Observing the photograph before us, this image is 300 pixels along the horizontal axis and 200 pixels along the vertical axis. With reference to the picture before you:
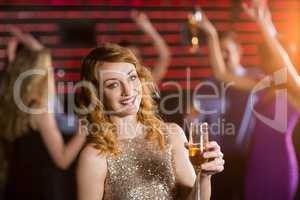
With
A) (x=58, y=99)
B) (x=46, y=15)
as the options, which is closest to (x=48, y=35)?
(x=46, y=15)

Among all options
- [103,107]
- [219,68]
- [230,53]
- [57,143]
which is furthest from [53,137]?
[230,53]

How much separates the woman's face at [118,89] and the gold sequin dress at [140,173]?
15cm

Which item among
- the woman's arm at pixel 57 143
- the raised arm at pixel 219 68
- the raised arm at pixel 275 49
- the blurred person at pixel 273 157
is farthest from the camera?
the raised arm at pixel 219 68

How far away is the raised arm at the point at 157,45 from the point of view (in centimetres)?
438

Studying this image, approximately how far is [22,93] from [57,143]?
1.40 ft

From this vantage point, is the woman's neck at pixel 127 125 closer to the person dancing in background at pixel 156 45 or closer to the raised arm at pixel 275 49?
the raised arm at pixel 275 49

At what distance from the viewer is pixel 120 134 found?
227 cm

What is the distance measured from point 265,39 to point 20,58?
56.9 inches

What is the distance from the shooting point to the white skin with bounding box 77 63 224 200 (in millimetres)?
2105

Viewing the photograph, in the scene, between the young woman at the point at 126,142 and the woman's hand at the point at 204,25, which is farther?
the woman's hand at the point at 204,25

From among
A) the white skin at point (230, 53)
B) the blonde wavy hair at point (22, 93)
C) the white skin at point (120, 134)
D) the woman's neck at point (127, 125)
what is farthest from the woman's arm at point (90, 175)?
the white skin at point (230, 53)

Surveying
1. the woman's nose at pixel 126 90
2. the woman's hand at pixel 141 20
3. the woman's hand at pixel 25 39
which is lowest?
the woman's nose at pixel 126 90

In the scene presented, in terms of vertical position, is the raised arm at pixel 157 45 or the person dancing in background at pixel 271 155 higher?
the raised arm at pixel 157 45

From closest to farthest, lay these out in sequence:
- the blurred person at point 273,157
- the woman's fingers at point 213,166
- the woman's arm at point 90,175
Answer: the woman's fingers at point 213,166 → the woman's arm at point 90,175 → the blurred person at point 273,157
